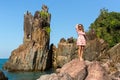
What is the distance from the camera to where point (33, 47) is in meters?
120

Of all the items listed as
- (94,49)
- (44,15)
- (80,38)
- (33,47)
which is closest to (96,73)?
(80,38)

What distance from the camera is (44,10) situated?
440 feet

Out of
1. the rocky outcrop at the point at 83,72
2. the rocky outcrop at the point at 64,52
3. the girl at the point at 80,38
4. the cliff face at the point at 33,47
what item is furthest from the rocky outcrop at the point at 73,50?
the rocky outcrop at the point at 83,72

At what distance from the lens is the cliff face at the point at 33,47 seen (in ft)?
386

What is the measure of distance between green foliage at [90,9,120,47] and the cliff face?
65.5 feet

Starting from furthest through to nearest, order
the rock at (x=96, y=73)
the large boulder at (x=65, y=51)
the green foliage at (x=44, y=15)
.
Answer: the green foliage at (x=44, y=15)
the large boulder at (x=65, y=51)
the rock at (x=96, y=73)

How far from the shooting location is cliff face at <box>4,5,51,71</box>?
386 ft

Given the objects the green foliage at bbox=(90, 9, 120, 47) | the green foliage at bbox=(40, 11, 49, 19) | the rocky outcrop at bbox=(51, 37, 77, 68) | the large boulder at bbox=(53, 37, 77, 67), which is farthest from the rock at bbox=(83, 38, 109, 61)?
the green foliage at bbox=(40, 11, 49, 19)

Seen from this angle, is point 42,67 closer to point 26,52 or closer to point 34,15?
point 26,52

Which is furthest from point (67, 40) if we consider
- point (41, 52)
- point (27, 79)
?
point (27, 79)

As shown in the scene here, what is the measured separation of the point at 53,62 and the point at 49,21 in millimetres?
15899

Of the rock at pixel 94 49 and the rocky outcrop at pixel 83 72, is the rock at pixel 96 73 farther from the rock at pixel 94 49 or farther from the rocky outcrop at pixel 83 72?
the rock at pixel 94 49

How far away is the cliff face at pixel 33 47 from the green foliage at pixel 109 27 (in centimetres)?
1996

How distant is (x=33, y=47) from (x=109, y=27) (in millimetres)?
26964
